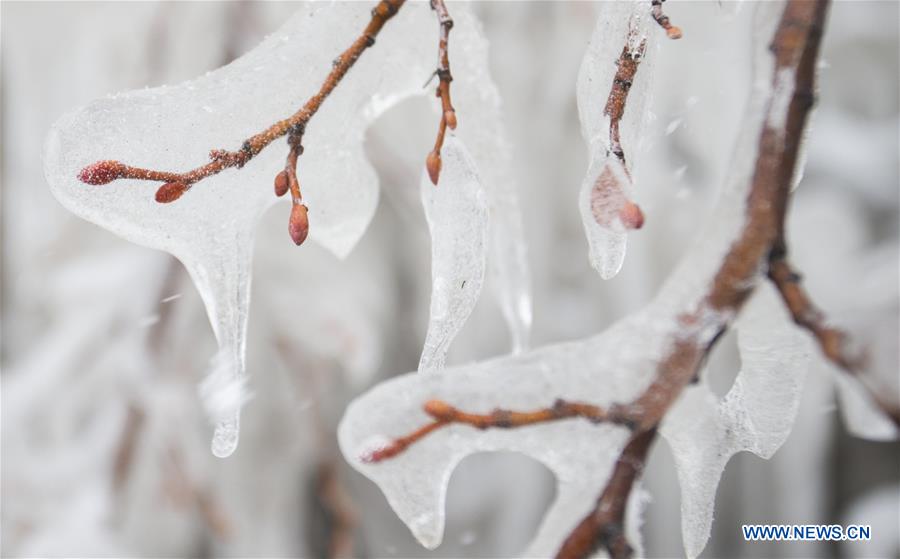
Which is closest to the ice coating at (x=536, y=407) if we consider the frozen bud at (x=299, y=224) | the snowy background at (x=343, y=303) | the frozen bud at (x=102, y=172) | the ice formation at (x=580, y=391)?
the ice formation at (x=580, y=391)

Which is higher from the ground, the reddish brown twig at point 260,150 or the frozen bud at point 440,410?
the reddish brown twig at point 260,150

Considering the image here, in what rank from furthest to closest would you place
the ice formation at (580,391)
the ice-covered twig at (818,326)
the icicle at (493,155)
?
the icicle at (493,155) < the ice formation at (580,391) < the ice-covered twig at (818,326)

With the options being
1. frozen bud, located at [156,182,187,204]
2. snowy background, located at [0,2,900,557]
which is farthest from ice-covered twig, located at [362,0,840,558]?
snowy background, located at [0,2,900,557]

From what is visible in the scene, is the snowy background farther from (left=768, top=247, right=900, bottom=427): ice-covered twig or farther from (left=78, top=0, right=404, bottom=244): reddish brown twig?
(left=768, top=247, right=900, bottom=427): ice-covered twig

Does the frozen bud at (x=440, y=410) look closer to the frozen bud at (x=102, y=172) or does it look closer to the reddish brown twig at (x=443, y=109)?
the reddish brown twig at (x=443, y=109)

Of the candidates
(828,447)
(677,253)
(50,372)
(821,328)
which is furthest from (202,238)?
(828,447)

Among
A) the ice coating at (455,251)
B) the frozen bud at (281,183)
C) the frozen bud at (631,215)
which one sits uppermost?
the frozen bud at (281,183)

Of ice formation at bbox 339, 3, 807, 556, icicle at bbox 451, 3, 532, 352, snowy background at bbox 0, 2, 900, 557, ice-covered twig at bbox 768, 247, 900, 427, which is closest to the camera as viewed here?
ice-covered twig at bbox 768, 247, 900, 427
